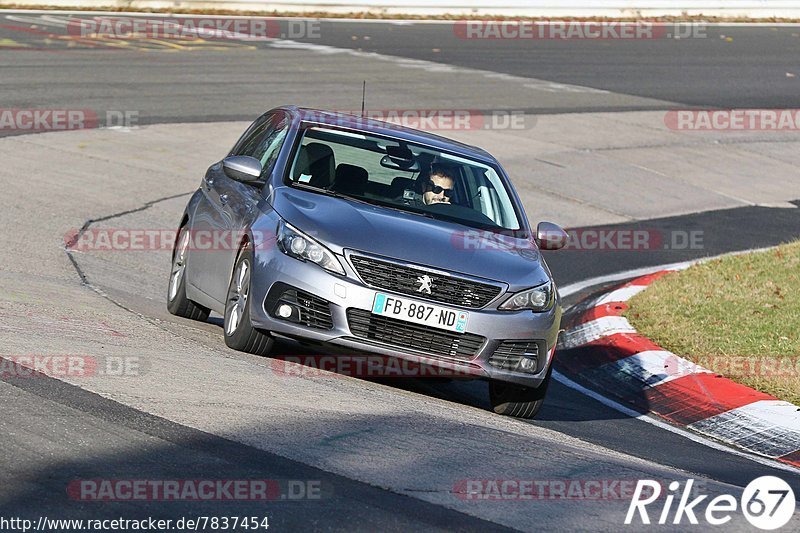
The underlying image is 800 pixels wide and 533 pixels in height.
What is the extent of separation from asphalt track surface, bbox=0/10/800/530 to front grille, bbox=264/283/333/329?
1009mm

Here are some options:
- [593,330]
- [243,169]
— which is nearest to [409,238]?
[243,169]

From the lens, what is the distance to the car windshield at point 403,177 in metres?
→ 9.02

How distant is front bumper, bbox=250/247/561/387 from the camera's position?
310 inches

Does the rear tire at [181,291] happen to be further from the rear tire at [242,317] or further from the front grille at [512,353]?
the front grille at [512,353]

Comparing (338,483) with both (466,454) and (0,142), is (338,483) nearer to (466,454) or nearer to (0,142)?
(466,454)

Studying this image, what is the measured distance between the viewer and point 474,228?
29.2 feet

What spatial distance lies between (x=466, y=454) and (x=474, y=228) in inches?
107

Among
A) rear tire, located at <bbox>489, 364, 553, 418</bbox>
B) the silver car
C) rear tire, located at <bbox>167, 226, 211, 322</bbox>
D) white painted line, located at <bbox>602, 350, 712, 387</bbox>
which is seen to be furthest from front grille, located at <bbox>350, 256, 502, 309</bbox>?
white painted line, located at <bbox>602, 350, 712, 387</bbox>

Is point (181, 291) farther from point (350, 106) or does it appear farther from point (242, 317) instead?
point (350, 106)

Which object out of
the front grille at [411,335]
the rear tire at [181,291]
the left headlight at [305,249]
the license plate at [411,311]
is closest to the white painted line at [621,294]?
the rear tire at [181,291]

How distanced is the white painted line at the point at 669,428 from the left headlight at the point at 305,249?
2.51 meters

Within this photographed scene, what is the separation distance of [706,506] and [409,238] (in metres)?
2.80

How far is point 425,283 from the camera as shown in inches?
313

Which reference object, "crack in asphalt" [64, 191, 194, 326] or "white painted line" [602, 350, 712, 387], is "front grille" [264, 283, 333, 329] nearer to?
"crack in asphalt" [64, 191, 194, 326]
